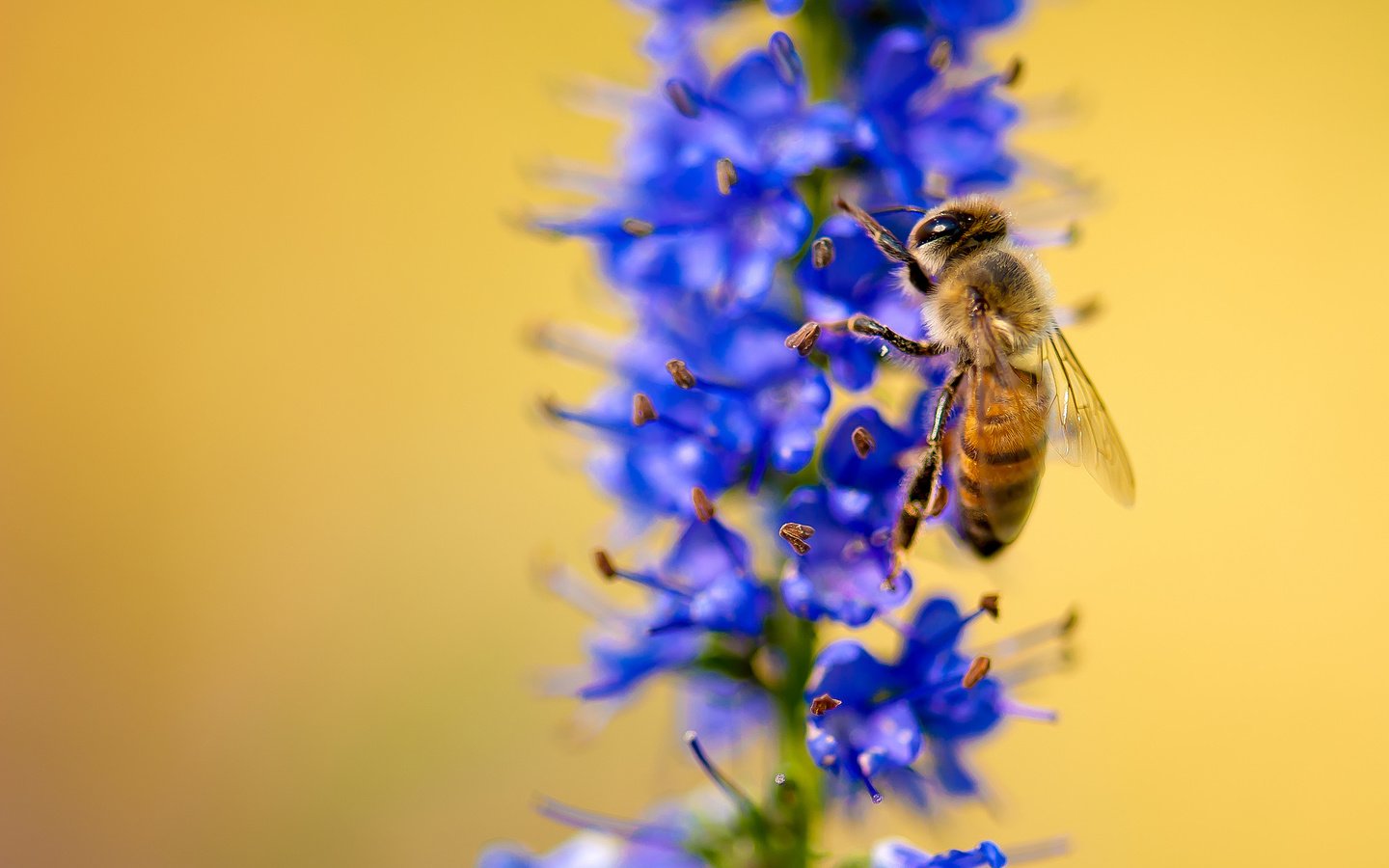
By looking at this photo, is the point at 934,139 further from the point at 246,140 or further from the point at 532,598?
the point at 246,140

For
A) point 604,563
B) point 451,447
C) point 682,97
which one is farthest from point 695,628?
point 451,447

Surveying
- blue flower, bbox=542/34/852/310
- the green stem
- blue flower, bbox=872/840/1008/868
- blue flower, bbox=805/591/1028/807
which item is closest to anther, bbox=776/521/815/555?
blue flower, bbox=805/591/1028/807

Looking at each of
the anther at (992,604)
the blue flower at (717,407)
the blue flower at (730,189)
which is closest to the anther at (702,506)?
the blue flower at (717,407)

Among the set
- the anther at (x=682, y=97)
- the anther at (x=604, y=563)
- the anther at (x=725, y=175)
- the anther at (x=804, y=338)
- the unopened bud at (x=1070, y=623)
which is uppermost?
the anther at (x=682, y=97)

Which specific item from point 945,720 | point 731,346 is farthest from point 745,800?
point 731,346

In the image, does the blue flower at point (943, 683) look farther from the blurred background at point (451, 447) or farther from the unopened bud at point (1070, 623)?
the blurred background at point (451, 447)

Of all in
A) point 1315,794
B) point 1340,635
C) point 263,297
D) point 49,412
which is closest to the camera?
point 1315,794
